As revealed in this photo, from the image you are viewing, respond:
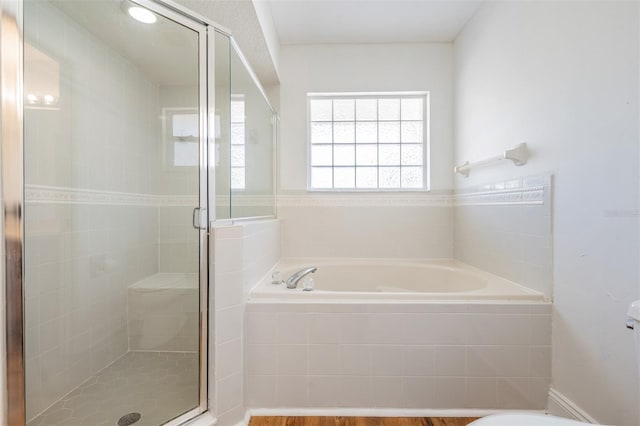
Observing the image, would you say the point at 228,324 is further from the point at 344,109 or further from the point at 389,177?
the point at 344,109

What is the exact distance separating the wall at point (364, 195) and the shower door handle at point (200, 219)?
3.69ft

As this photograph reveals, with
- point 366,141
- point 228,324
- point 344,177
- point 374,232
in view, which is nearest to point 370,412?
point 228,324

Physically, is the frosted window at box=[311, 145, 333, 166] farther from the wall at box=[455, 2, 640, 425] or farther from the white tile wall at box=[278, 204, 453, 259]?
the wall at box=[455, 2, 640, 425]

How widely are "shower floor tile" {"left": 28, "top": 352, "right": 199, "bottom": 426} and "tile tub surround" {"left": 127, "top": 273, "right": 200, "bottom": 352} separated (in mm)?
98

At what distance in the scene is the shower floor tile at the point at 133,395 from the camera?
1.22 metres

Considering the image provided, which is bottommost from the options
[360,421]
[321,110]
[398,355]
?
[360,421]

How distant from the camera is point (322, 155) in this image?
255cm

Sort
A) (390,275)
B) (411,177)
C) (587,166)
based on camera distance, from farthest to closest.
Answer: (411,177) → (390,275) → (587,166)

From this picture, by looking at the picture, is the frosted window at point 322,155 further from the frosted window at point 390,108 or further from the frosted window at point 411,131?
the frosted window at point 411,131

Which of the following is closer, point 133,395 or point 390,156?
point 133,395

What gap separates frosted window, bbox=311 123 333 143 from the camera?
2549 mm

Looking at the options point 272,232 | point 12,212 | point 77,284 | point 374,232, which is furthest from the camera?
point 374,232

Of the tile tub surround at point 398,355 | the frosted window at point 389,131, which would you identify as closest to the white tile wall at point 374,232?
the frosted window at point 389,131

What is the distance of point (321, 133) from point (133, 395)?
2.20 metres
